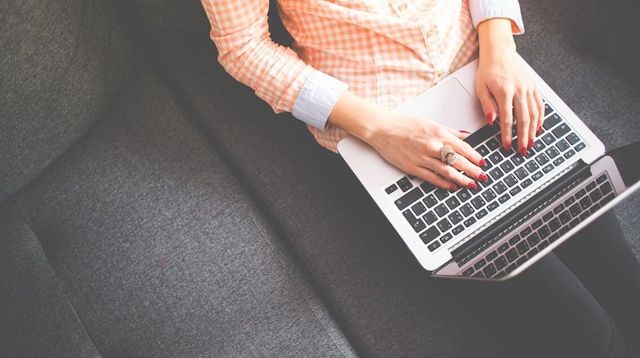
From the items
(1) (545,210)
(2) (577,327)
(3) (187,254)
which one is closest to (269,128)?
(3) (187,254)

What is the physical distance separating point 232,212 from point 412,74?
1.64 feet

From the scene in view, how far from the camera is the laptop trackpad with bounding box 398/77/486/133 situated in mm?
973

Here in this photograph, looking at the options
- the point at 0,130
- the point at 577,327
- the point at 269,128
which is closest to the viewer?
the point at 577,327

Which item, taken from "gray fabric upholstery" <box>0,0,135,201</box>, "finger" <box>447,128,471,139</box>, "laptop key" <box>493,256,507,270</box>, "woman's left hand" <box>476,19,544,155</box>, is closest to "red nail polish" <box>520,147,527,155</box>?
"woman's left hand" <box>476,19,544,155</box>

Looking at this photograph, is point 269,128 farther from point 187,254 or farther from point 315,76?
point 187,254

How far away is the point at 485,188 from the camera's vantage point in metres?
0.92

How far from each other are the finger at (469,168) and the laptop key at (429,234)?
0.40ft

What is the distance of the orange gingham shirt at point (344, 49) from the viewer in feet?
3.09

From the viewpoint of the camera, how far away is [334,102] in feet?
3.14

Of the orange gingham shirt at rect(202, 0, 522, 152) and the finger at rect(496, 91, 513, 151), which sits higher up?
the orange gingham shirt at rect(202, 0, 522, 152)

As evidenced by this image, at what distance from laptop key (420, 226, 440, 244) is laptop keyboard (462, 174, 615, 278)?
84 mm

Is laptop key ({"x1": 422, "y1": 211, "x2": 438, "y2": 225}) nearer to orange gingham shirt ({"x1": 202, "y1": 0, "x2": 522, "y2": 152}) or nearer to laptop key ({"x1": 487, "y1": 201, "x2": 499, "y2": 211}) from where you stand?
laptop key ({"x1": 487, "y1": 201, "x2": 499, "y2": 211})

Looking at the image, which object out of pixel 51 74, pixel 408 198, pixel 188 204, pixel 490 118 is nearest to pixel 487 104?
pixel 490 118

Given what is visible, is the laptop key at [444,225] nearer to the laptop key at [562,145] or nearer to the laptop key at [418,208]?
the laptop key at [418,208]
